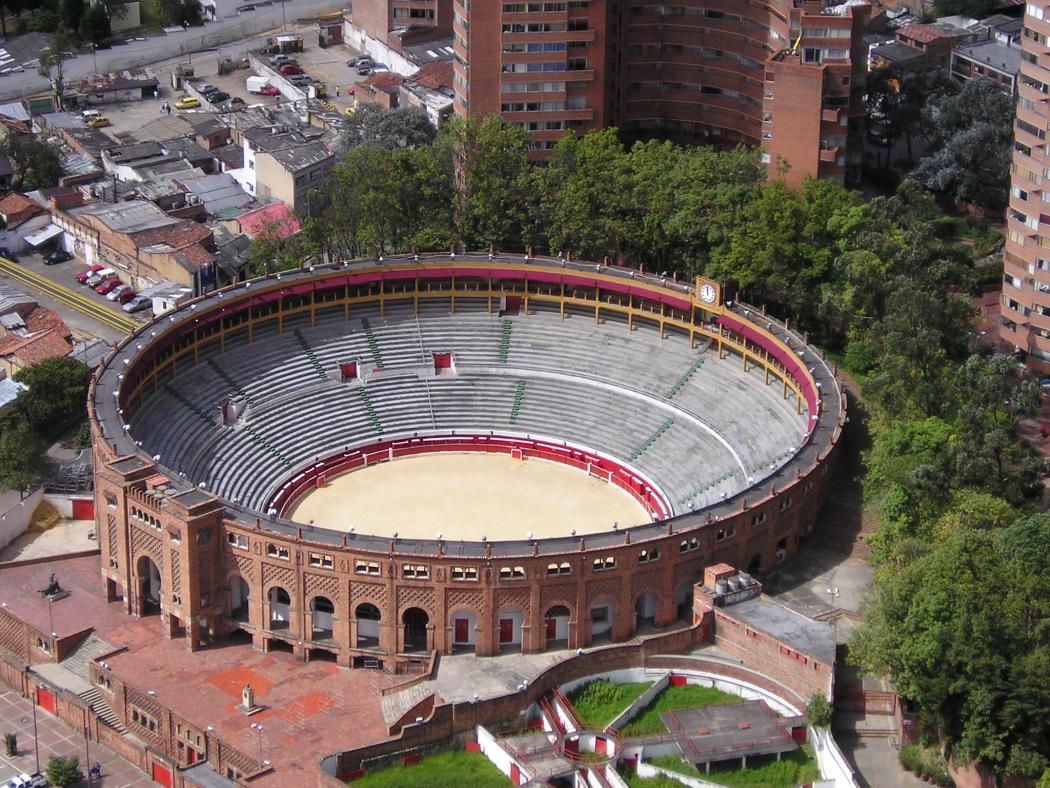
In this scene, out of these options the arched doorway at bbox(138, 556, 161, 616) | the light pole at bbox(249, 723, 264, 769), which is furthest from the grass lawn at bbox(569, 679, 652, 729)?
the arched doorway at bbox(138, 556, 161, 616)

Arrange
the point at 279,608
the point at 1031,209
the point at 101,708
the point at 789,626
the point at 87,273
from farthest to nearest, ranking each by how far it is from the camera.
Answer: the point at 87,273
the point at 1031,209
the point at 279,608
the point at 101,708
the point at 789,626

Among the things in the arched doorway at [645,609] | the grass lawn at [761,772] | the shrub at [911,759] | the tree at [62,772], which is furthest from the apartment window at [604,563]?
the tree at [62,772]

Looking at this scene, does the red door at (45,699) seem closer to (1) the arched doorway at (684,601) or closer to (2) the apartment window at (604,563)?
(2) the apartment window at (604,563)

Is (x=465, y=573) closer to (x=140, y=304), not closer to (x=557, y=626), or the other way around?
(x=557, y=626)

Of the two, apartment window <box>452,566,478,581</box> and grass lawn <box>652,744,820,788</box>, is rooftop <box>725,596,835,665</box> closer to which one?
grass lawn <box>652,744,820,788</box>

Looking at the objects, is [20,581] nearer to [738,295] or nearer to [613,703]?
[613,703]

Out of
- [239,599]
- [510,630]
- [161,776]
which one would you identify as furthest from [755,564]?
[161,776]
